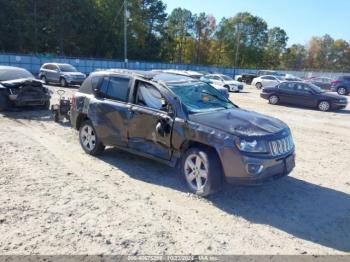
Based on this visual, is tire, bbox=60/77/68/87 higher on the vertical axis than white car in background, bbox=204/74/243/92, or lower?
lower

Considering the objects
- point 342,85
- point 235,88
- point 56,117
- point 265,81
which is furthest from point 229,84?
point 56,117

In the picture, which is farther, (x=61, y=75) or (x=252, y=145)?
(x=61, y=75)

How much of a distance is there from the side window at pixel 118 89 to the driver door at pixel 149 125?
0.31 m

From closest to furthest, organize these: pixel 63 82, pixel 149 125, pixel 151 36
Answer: pixel 149 125, pixel 63 82, pixel 151 36

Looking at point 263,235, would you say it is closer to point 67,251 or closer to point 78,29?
point 67,251

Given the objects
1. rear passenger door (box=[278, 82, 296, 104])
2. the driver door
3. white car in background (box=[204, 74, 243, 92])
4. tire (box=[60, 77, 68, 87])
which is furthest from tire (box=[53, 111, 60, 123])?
white car in background (box=[204, 74, 243, 92])

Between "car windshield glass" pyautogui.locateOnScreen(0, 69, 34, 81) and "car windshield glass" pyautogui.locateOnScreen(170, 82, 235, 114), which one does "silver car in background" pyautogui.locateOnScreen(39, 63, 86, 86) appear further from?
"car windshield glass" pyautogui.locateOnScreen(170, 82, 235, 114)

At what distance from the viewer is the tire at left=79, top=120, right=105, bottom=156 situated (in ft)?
22.9

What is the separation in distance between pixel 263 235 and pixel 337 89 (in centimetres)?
2909

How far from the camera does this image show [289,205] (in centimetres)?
511

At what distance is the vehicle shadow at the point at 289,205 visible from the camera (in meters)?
4.37

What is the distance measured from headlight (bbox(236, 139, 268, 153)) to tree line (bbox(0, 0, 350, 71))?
52.1 metres

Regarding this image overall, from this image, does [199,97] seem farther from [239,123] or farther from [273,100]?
[273,100]

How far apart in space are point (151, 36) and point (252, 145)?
2580 inches
